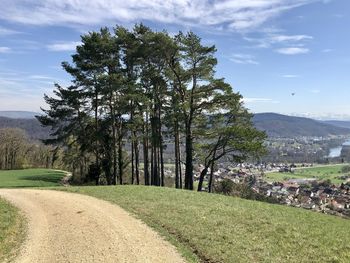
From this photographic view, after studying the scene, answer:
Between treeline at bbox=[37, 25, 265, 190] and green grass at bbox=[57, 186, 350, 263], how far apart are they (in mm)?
13270

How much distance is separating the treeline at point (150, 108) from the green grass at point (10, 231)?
16238mm

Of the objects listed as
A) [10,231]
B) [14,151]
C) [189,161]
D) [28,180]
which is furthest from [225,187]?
[14,151]

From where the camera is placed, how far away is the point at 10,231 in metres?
12.7

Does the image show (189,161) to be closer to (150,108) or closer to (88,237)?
(150,108)

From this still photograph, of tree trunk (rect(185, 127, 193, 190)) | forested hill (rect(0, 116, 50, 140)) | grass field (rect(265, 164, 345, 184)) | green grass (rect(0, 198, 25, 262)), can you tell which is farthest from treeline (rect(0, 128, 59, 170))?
forested hill (rect(0, 116, 50, 140))

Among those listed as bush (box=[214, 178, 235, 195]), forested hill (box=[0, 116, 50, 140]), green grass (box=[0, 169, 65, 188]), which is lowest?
bush (box=[214, 178, 235, 195])

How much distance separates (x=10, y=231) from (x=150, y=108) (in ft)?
70.7

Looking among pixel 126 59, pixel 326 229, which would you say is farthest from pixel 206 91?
pixel 326 229

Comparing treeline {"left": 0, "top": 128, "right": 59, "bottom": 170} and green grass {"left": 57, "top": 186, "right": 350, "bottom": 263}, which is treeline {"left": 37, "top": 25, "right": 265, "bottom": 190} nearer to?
green grass {"left": 57, "top": 186, "right": 350, "bottom": 263}

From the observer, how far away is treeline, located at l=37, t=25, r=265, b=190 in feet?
99.6

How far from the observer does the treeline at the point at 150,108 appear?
99.6 feet

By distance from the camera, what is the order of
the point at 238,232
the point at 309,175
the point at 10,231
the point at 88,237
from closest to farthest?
the point at 88,237, the point at 238,232, the point at 10,231, the point at 309,175

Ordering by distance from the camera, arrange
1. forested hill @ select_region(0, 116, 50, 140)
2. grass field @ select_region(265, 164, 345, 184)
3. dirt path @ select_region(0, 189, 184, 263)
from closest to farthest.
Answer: dirt path @ select_region(0, 189, 184, 263), grass field @ select_region(265, 164, 345, 184), forested hill @ select_region(0, 116, 50, 140)

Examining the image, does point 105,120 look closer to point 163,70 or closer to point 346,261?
point 163,70
